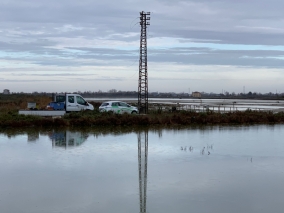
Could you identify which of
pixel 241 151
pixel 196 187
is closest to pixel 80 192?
pixel 196 187

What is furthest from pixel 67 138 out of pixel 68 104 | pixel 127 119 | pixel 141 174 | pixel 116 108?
pixel 116 108

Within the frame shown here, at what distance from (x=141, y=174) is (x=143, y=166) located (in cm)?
124

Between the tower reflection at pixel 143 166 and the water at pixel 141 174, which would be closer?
the water at pixel 141 174

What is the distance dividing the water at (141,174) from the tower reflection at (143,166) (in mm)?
22

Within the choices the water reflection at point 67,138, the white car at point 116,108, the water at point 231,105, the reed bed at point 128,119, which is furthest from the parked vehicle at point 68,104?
the water at point 231,105

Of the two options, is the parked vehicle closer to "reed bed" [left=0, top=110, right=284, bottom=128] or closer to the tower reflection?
"reed bed" [left=0, top=110, right=284, bottom=128]

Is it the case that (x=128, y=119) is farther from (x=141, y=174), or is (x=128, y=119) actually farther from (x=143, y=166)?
(x=141, y=174)

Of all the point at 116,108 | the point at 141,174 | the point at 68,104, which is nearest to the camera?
the point at 141,174

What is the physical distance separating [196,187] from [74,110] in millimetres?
21722

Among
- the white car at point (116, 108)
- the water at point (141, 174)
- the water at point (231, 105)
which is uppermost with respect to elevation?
the white car at point (116, 108)

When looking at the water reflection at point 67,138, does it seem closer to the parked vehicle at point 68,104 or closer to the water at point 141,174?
the water at point 141,174

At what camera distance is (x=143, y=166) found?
13617mm

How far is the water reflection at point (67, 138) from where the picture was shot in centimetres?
1859

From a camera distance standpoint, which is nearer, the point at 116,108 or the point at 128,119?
the point at 128,119
